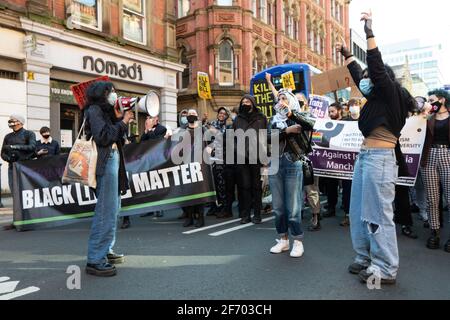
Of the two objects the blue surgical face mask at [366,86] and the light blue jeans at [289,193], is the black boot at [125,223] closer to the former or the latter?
the light blue jeans at [289,193]

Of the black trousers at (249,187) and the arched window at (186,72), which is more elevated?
the arched window at (186,72)

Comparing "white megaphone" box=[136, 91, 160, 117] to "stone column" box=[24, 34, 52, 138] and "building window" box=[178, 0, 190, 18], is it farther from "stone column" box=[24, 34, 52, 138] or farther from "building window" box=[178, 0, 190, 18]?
"building window" box=[178, 0, 190, 18]

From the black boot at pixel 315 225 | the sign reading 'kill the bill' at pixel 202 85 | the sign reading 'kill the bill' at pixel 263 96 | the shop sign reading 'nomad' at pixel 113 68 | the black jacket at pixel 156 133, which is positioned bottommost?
the black boot at pixel 315 225

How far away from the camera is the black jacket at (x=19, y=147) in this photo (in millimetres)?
7340

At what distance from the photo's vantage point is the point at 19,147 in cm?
728

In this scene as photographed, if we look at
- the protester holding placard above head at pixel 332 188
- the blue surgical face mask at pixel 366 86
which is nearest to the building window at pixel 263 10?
the protester holding placard above head at pixel 332 188

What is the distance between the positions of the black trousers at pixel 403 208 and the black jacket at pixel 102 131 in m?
4.19

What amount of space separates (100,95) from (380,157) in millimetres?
2783

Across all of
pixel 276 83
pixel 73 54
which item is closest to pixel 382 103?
pixel 276 83

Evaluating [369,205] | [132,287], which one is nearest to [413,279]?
[369,205]

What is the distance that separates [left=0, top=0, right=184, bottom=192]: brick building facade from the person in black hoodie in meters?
7.80

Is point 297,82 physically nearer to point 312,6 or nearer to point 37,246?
point 37,246

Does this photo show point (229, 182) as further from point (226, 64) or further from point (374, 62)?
point (226, 64)

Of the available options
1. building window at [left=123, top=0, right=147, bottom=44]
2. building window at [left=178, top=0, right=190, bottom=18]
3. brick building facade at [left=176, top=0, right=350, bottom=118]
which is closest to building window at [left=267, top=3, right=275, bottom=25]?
brick building facade at [left=176, top=0, right=350, bottom=118]
